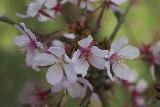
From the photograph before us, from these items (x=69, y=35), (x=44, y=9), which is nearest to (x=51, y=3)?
(x=44, y=9)

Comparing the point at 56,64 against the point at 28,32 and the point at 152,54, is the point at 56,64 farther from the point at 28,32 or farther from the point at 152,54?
the point at 152,54

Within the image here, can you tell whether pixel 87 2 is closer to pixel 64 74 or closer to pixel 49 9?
pixel 49 9

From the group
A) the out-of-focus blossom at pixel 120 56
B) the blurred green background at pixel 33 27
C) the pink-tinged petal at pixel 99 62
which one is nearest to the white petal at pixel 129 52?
the out-of-focus blossom at pixel 120 56

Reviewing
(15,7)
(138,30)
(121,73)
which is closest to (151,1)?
(138,30)

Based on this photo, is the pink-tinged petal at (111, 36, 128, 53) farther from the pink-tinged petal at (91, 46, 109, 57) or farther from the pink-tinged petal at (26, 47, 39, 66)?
the pink-tinged petal at (26, 47, 39, 66)

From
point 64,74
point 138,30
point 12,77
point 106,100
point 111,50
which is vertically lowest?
point 12,77

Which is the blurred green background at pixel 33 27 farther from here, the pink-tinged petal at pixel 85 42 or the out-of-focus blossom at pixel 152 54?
the pink-tinged petal at pixel 85 42
